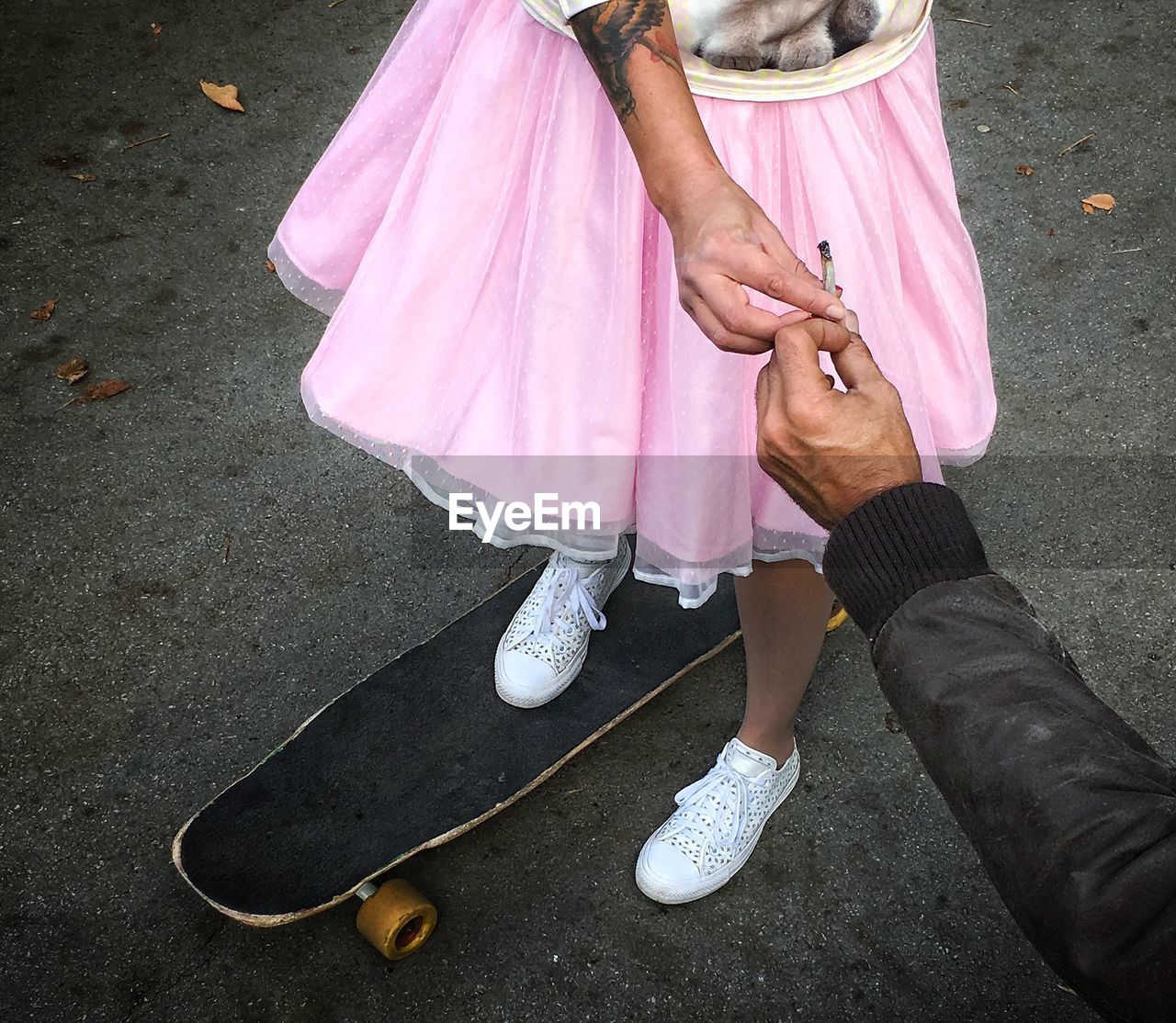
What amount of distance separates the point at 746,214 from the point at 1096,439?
184cm

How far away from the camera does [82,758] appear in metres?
2.13

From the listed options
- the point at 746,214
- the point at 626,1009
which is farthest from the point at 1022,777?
the point at 626,1009

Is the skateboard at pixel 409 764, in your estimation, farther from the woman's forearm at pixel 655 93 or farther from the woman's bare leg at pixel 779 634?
the woman's forearm at pixel 655 93

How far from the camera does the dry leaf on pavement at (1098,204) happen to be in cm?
316

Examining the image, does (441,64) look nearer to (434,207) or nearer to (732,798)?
(434,207)

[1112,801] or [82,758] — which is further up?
→ [1112,801]

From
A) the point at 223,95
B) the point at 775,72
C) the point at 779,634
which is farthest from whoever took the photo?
the point at 223,95

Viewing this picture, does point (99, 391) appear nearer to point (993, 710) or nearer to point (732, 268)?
point (732, 268)

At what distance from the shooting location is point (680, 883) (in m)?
1.91

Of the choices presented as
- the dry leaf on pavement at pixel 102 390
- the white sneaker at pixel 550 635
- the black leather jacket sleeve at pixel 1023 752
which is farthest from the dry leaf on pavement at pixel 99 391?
the black leather jacket sleeve at pixel 1023 752

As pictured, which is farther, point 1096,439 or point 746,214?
point 1096,439

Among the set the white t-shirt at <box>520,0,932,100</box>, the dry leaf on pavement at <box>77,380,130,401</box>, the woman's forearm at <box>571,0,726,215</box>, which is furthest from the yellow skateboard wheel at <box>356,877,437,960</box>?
the dry leaf on pavement at <box>77,380,130,401</box>

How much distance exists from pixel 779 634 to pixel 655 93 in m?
0.87

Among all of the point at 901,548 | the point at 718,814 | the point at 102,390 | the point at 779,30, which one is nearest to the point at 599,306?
the point at 779,30
